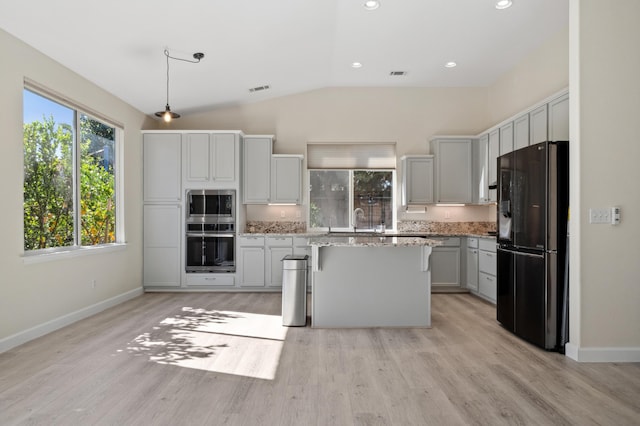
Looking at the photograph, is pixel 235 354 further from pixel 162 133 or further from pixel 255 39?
pixel 162 133

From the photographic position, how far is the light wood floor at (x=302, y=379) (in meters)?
2.39

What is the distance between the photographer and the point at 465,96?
23.2 feet

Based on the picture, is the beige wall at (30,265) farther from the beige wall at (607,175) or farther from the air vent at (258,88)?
the beige wall at (607,175)

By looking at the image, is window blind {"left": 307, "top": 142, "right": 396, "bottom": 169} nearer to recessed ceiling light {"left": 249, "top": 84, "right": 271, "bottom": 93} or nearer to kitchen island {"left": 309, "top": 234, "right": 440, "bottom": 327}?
recessed ceiling light {"left": 249, "top": 84, "right": 271, "bottom": 93}

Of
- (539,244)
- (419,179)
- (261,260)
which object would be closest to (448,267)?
(419,179)

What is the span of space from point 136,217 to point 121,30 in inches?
117

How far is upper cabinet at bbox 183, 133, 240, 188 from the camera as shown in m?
6.36

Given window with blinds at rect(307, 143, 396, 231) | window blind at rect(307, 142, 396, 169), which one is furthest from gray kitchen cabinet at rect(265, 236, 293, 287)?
window blind at rect(307, 142, 396, 169)

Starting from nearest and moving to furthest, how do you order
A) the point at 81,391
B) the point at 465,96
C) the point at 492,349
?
the point at 81,391, the point at 492,349, the point at 465,96

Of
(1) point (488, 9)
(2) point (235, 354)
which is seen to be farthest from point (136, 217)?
(1) point (488, 9)

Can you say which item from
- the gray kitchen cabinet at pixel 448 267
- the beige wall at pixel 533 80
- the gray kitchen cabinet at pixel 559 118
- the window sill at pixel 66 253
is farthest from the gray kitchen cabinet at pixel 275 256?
the beige wall at pixel 533 80

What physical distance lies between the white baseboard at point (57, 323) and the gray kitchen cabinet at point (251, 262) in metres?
1.62

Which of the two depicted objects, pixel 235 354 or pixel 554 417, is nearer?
pixel 554 417

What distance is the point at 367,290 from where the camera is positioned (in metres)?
4.32
